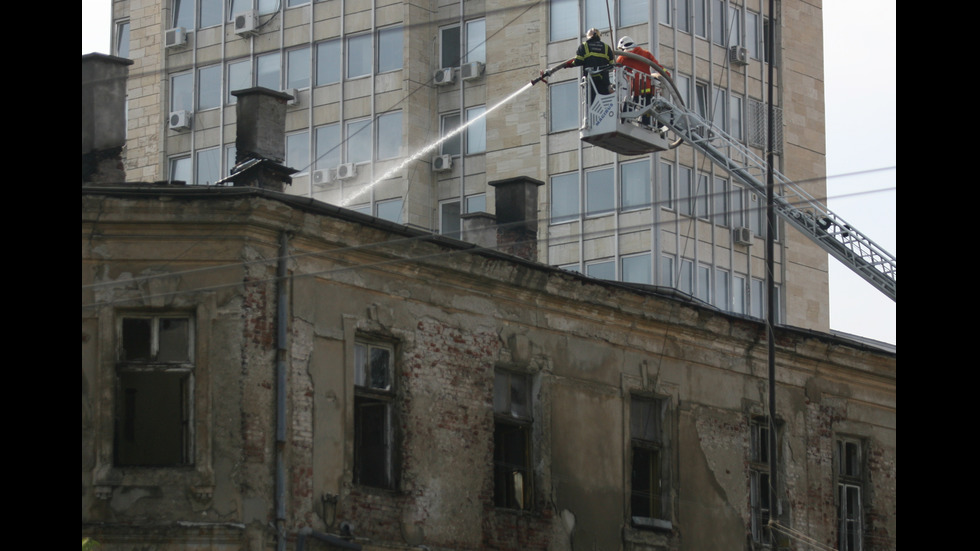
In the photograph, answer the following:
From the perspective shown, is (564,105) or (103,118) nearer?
(103,118)

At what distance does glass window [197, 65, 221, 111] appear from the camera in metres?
59.4

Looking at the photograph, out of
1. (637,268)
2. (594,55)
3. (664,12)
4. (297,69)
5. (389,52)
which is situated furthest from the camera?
(297,69)

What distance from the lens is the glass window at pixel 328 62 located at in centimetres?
5725

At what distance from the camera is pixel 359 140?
5691 centimetres

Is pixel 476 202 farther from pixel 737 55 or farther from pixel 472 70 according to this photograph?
pixel 737 55

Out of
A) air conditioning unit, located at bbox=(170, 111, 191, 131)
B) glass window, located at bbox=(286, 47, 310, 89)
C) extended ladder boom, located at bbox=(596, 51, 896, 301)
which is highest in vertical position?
glass window, located at bbox=(286, 47, 310, 89)

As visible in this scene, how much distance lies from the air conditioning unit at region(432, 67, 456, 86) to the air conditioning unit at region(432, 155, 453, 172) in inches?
93.8

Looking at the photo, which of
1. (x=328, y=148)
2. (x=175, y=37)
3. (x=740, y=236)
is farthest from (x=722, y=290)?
(x=175, y=37)

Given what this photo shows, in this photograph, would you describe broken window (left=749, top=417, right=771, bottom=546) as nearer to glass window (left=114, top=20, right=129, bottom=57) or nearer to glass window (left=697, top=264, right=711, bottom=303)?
glass window (left=697, top=264, right=711, bottom=303)

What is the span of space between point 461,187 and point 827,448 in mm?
29294

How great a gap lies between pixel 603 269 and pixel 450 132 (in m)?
8.21

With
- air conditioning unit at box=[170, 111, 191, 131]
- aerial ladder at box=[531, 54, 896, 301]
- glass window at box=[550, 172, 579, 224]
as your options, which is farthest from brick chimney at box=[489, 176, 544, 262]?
air conditioning unit at box=[170, 111, 191, 131]

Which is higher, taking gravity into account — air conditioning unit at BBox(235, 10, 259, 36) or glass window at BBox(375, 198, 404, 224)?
air conditioning unit at BBox(235, 10, 259, 36)
